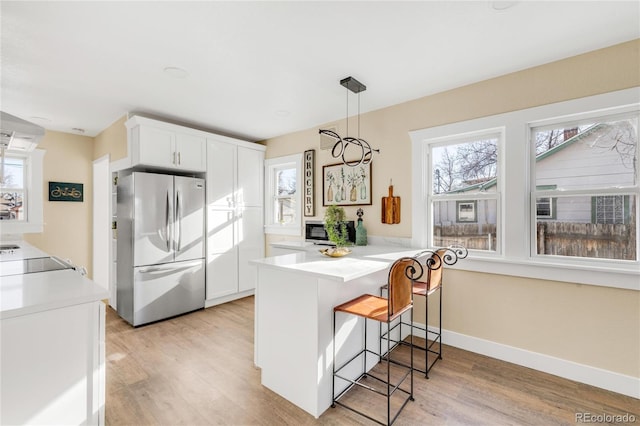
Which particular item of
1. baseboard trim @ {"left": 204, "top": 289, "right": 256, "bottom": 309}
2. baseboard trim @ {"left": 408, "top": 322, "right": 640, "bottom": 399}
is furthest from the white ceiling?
baseboard trim @ {"left": 204, "top": 289, "right": 256, "bottom": 309}

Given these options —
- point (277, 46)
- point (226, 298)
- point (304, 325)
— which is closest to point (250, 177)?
point (226, 298)

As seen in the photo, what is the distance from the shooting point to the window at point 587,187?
2.16 meters

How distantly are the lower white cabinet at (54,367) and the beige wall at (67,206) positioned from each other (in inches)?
163

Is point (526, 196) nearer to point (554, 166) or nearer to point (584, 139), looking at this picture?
point (554, 166)

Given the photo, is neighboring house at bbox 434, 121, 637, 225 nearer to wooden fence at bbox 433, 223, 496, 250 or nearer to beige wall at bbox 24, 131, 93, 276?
wooden fence at bbox 433, 223, 496, 250

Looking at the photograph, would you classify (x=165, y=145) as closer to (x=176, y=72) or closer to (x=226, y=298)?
(x=176, y=72)

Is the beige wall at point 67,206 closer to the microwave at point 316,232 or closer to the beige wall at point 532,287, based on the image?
the microwave at point 316,232

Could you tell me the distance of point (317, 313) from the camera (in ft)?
5.90

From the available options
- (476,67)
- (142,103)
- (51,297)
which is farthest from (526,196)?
(142,103)

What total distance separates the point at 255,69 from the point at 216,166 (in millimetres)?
1934

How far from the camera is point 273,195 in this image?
4.73 metres

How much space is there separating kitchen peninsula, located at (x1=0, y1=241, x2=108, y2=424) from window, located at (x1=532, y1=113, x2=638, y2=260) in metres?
3.21

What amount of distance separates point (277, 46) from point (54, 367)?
226 centimetres

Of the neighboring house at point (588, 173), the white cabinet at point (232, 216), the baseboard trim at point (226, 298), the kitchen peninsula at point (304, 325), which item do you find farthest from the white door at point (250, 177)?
the neighboring house at point (588, 173)
